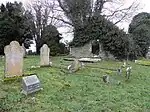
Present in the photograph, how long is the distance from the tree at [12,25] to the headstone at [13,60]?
19.4 meters

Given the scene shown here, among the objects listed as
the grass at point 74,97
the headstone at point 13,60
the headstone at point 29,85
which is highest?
the headstone at point 13,60

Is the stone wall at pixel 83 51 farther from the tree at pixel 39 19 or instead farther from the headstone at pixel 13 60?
the headstone at pixel 13 60

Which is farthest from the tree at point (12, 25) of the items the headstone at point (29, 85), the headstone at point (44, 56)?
the headstone at point (29, 85)

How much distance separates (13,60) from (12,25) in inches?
783

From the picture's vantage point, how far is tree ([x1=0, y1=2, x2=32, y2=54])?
28.8 meters

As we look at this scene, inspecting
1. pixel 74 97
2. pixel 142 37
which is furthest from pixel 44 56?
pixel 142 37

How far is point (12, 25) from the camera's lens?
2894 cm

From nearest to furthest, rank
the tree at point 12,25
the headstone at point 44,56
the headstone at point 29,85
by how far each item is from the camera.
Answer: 1. the headstone at point 29,85
2. the headstone at point 44,56
3. the tree at point 12,25

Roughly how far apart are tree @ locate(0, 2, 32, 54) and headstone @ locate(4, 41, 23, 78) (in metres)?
19.4

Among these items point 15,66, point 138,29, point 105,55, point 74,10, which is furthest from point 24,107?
point 138,29

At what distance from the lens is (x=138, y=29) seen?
90.1 feet

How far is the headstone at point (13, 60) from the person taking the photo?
972 centimetres

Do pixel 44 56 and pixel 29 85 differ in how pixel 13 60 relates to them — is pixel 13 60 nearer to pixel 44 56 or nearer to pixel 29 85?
pixel 29 85

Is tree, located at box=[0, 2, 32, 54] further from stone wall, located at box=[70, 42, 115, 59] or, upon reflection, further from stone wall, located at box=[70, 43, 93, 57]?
stone wall, located at box=[70, 43, 93, 57]
